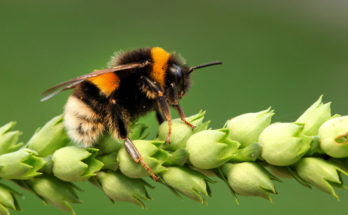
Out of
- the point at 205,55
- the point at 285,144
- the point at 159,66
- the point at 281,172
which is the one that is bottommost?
the point at 205,55

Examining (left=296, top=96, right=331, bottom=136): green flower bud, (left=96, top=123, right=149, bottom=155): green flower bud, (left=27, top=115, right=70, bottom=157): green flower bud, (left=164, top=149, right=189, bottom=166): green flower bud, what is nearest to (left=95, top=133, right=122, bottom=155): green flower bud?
(left=96, top=123, right=149, bottom=155): green flower bud

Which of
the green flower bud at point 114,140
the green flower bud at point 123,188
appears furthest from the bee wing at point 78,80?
the green flower bud at point 123,188

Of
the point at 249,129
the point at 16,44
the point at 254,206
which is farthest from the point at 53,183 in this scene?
the point at 16,44

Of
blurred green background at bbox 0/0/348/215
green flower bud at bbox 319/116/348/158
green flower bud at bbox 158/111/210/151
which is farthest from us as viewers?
blurred green background at bbox 0/0/348/215

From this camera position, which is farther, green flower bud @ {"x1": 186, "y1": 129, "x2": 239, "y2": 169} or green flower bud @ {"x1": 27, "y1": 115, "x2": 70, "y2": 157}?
green flower bud @ {"x1": 27, "y1": 115, "x2": 70, "y2": 157}

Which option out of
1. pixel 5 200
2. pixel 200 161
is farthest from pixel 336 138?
pixel 5 200

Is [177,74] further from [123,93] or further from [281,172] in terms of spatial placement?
[281,172]

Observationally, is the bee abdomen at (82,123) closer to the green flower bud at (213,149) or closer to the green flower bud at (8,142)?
the green flower bud at (8,142)

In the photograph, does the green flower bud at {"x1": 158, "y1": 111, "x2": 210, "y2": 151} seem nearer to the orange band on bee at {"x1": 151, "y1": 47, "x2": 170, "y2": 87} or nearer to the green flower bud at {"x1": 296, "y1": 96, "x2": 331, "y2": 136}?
the green flower bud at {"x1": 296, "y1": 96, "x2": 331, "y2": 136}
